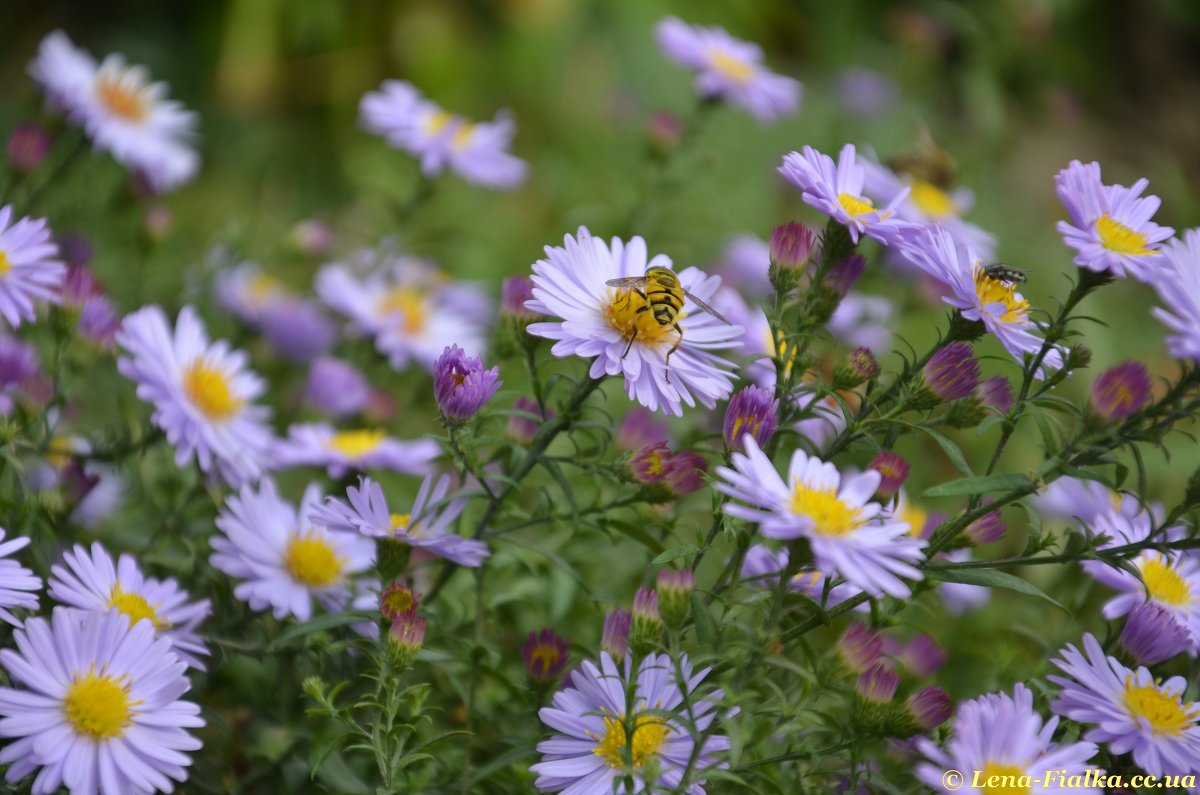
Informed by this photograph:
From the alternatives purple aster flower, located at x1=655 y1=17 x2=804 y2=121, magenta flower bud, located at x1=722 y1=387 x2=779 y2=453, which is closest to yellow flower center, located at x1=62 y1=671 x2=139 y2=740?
magenta flower bud, located at x1=722 y1=387 x2=779 y2=453

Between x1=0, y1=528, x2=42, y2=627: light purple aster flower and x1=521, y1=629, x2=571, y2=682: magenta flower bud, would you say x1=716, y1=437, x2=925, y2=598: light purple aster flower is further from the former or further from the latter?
x1=0, y1=528, x2=42, y2=627: light purple aster flower

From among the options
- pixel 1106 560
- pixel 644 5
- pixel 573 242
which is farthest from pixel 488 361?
pixel 644 5

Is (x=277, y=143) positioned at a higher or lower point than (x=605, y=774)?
higher

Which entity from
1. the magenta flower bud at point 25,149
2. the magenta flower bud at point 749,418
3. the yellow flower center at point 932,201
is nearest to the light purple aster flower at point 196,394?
the magenta flower bud at point 25,149

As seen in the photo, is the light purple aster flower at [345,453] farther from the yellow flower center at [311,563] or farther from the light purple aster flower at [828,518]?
the light purple aster flower at [828,518]

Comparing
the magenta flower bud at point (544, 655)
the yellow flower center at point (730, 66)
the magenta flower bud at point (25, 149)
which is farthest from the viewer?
the yellow flower center at point (730, 66)

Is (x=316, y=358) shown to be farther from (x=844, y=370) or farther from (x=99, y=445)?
(x=844, y=370)
